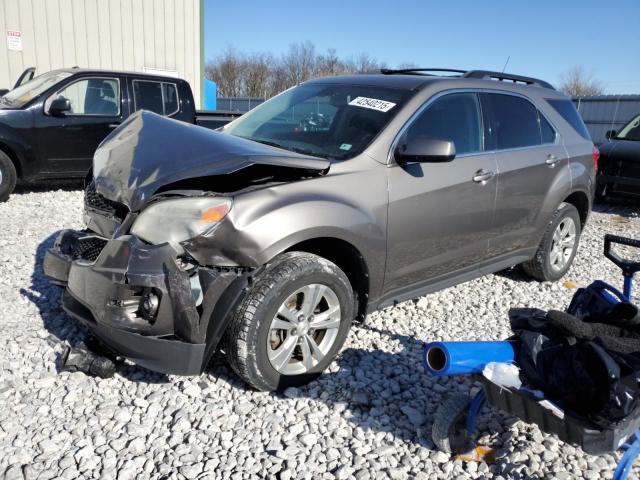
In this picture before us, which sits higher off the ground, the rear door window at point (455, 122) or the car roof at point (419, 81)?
the car roof at point (419, 81)

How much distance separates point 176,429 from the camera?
2.79 metres

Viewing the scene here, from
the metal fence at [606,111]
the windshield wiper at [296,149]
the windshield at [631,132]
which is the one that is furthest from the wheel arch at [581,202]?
the metal fence at [606,111]

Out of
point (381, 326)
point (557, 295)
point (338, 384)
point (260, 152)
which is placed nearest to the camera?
point (260, 152)

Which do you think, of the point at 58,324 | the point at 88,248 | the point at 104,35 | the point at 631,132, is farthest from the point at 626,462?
the point at 104,35

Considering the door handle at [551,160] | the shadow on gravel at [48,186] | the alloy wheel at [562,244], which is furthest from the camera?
the shadow on gravel at [48,186]

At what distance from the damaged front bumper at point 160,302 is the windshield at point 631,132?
9.11 m

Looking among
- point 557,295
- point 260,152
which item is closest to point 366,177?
point 260,152

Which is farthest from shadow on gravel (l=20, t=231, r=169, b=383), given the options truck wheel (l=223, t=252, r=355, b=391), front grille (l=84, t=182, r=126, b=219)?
front grille (l=84, t=182, r=126, b=219)

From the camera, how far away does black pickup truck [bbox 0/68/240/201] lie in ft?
24.4

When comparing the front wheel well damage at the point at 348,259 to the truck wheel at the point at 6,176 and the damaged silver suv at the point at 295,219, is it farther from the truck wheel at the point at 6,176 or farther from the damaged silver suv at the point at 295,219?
the truck wheel at the point at 6,176

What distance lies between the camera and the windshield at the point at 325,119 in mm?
3566

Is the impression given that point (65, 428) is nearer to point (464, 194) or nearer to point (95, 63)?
point (464, 194)

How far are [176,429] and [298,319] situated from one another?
0.84m

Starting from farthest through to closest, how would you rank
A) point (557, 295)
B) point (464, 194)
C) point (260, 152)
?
point (557, 295)
point (464, 194)
point (260, 152)
